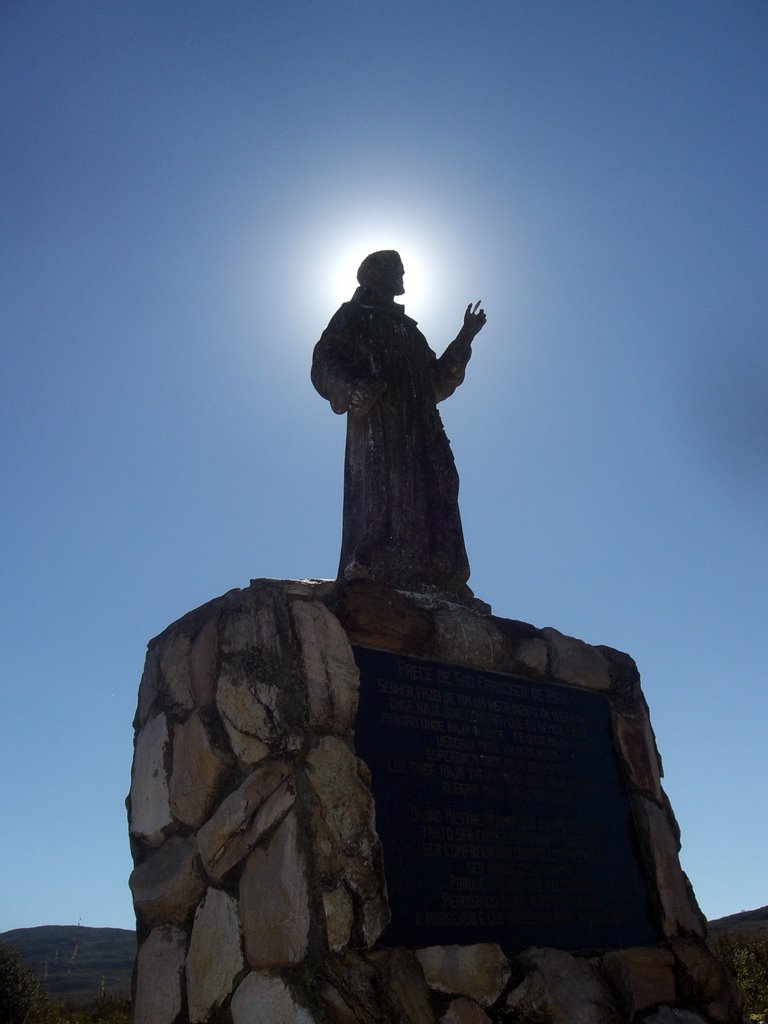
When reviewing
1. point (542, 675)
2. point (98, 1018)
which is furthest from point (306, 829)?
point (98, 1018)

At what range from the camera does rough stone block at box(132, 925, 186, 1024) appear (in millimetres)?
3100

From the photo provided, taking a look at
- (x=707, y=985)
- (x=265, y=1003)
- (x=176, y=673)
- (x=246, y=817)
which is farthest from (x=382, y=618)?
(x=707, y=985)

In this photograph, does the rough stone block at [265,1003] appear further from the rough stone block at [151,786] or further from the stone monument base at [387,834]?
the rough stone block at [151,786]

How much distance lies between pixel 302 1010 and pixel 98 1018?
343 inches

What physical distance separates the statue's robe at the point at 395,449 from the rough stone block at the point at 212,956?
1617 mm

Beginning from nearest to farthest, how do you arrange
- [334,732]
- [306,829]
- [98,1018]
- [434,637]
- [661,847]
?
[306,829] < [334,732] < [434,637] < [661,847] < [98,1018]

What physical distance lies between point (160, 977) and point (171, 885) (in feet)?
1.00

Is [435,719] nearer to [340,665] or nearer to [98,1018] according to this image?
[340,665]

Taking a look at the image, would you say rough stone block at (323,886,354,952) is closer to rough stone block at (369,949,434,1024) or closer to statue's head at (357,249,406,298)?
rough stone block at (369,949,434,1024)

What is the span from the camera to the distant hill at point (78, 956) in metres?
15.4

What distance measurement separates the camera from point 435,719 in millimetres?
3771

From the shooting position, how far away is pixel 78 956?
61.1 ft

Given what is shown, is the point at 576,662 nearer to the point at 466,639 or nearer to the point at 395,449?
the point at 466,639

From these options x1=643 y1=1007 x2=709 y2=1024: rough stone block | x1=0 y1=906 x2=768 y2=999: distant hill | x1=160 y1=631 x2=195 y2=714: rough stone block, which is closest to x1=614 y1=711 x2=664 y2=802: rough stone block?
x1=643 y1=1007 x2=709 y2=1024: rough stone block
